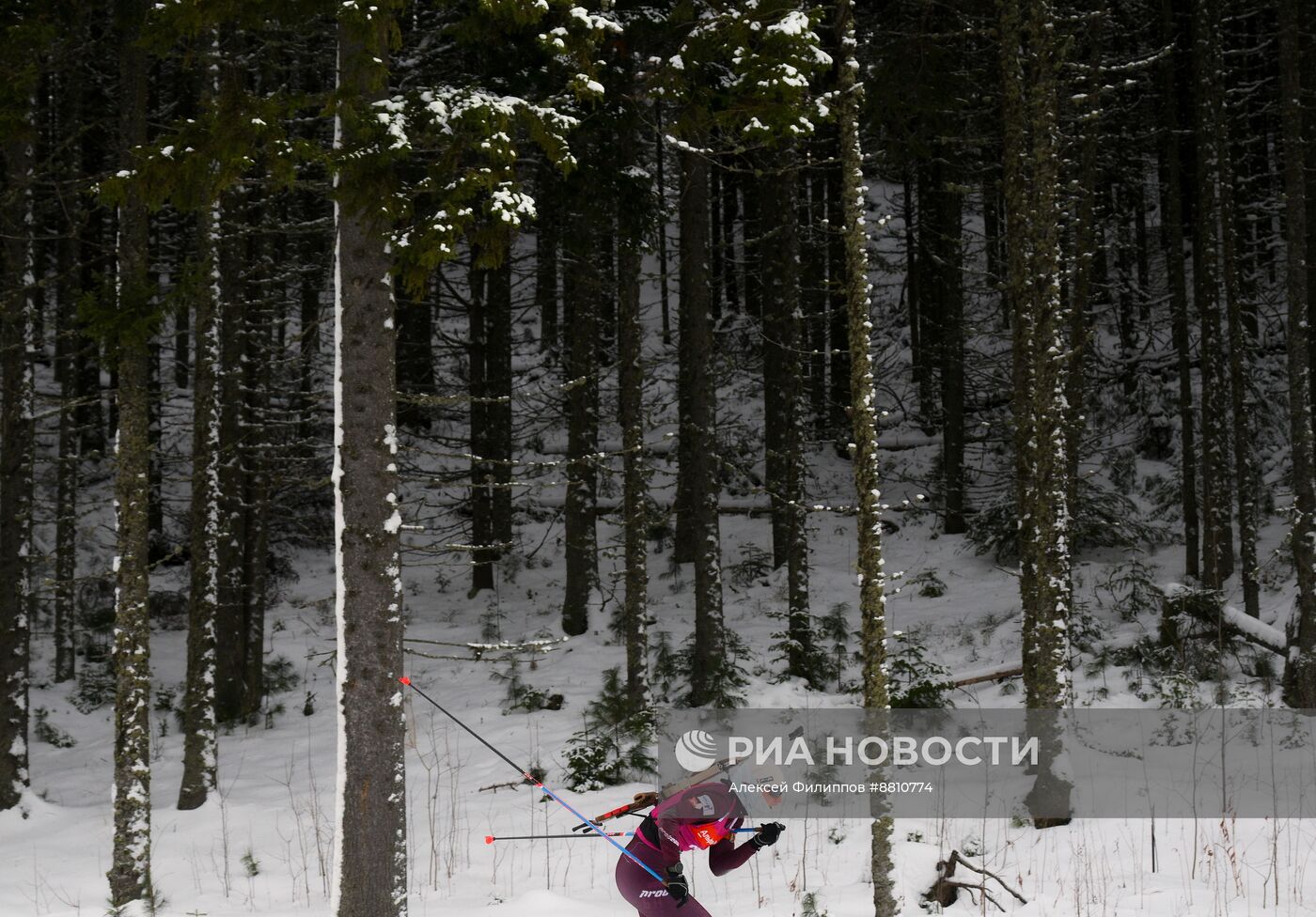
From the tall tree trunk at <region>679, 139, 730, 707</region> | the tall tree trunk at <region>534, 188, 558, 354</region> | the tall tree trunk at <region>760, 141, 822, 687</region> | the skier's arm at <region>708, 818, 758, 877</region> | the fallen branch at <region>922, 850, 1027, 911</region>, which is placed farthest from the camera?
the tall tree trunk at <region>534, 188, 558, 354</region>

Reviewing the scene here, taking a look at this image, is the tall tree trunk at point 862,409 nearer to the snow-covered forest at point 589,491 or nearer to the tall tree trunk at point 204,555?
the snow-covered forest at point 589,491

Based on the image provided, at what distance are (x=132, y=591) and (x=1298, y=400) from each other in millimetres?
13441

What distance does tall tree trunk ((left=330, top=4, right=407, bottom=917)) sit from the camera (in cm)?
693

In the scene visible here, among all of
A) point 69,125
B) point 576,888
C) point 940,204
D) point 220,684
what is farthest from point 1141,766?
point 69,125

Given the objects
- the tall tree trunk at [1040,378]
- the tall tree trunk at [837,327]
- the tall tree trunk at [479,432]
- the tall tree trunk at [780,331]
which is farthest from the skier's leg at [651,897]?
the tall tree trunk at [837,327]

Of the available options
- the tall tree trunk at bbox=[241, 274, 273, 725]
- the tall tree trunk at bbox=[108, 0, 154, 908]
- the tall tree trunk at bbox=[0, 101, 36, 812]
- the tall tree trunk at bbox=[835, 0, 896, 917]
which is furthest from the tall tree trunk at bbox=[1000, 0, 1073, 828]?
the tall tree trunk at bbox=[0, 101, 36, 812]

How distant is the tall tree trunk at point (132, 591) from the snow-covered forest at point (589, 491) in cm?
4

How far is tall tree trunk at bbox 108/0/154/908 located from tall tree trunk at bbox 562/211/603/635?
19.4 feet

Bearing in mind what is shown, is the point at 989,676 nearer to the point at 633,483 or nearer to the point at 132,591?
the point at 633,483

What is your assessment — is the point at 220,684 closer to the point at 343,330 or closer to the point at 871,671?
the point at 343,330

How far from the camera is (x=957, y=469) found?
21000 mm

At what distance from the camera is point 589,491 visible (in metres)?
18.3

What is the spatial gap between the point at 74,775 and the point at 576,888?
27.8ft

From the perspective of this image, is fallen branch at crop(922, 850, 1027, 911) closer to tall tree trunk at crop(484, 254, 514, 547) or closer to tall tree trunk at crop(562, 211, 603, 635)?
tall tree trunk at crop(562, 211, 603, 635)
